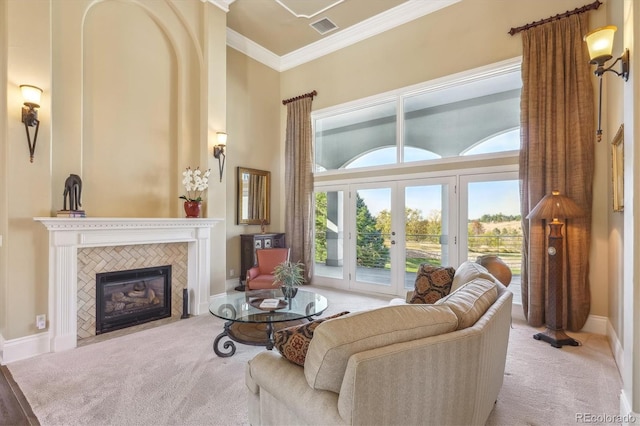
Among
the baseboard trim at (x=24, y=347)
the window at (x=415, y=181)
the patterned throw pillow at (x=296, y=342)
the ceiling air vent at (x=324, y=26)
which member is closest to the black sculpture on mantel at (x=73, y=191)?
the baseboard trim at (x=24, y=347)

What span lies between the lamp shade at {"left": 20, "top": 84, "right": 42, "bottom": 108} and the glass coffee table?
2.59 meters

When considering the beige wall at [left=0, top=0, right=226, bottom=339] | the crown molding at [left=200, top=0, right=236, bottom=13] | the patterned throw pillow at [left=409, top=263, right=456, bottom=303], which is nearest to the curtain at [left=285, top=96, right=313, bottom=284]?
the beige wall at [left=0, top=0, right=226, bottom=339]

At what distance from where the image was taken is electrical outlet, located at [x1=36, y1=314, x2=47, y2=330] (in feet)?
10.4

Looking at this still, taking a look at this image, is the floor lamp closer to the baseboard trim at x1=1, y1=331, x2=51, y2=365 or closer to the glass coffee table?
the glass coffee table

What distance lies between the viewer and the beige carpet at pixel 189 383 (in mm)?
2166

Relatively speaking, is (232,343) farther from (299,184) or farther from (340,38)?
(340,38)

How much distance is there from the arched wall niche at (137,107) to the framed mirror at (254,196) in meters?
1.31

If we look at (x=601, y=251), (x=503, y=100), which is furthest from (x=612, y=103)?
(x=601, y=251)

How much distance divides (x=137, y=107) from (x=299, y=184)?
296cm

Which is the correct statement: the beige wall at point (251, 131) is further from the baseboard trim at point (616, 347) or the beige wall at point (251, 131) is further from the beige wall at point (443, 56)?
the baseboard trim at point (616, 347)

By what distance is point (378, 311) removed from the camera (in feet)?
4.66

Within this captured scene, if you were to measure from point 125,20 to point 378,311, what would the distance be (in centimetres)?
477

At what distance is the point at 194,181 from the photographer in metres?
4.43

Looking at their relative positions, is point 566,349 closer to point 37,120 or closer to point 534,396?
point 534,396
